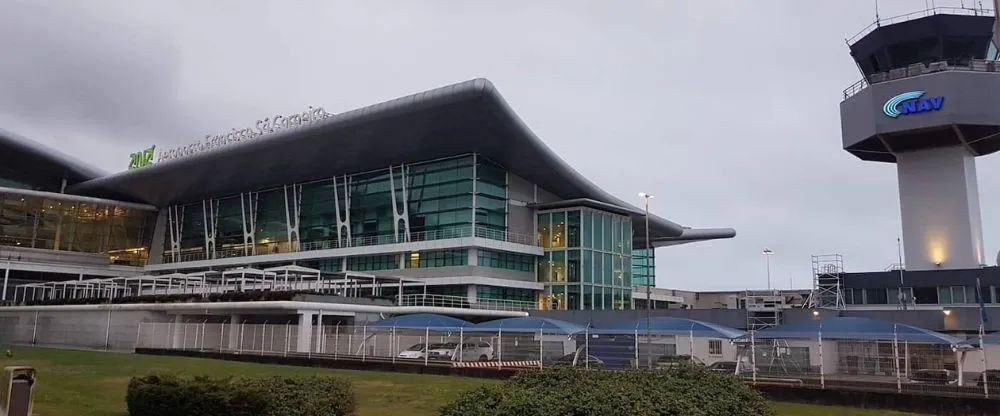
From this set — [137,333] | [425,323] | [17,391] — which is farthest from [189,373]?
[137,333]

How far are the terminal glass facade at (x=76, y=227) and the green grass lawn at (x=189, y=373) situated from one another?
50.3 metres

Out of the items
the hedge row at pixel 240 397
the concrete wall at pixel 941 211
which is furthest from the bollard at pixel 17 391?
the concrete wall at pixel 941 211

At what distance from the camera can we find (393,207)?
2446 inches

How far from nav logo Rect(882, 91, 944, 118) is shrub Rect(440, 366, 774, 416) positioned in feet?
150

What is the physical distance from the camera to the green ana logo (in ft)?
266

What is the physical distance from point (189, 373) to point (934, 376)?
26.4 m

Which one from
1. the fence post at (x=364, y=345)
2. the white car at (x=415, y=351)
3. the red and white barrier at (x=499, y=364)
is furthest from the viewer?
the white car at (x=415, y=351)

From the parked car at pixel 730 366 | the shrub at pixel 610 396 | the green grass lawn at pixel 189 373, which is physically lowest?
the green grass lawn at pixel 189 373

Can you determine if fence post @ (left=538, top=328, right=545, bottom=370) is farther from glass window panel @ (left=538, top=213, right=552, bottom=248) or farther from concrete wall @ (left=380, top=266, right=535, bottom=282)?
glass window panel @ (left=538, top=213, right=552, bottom=248)

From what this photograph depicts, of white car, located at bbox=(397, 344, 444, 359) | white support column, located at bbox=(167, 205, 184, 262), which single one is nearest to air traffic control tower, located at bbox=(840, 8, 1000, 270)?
white car, located at bbox=(397, 344, 444, 359)

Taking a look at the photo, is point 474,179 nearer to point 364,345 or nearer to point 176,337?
point 176,337

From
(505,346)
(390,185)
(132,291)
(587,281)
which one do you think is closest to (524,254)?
(587,281)

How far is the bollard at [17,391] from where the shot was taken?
977 centimetres

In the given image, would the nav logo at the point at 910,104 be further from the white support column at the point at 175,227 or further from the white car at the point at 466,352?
the white support column at the point at 175,227
